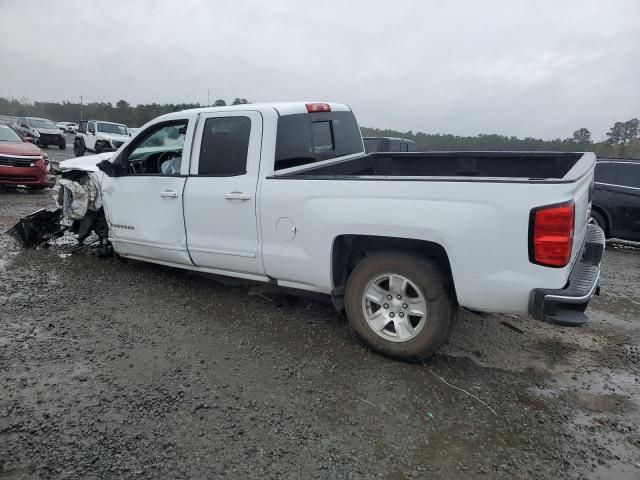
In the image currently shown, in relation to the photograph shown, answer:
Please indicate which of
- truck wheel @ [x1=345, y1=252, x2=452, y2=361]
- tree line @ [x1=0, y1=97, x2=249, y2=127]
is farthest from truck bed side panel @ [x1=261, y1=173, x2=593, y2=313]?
tree line @ [x1=0, y1=97, x2=249, y2=127]

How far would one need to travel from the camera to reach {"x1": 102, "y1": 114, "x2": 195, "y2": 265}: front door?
4.30 m

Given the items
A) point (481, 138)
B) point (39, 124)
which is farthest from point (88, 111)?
point (481, 138)

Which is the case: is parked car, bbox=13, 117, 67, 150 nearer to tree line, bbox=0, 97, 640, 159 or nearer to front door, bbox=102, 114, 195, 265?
tree line, bbox=0, 97, 640, 159

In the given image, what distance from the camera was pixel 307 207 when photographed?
135 inches

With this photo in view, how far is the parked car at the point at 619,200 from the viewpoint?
23.7 feet

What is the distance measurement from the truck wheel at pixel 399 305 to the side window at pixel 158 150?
2.21 meters

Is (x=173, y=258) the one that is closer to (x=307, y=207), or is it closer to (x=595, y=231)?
(x=307, y=207)

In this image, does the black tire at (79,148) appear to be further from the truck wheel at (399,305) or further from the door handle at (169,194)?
the truck wheel at (399,305)

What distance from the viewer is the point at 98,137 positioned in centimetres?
2159

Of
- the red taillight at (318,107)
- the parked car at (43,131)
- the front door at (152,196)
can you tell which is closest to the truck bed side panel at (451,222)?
the red taillight at (318,107)

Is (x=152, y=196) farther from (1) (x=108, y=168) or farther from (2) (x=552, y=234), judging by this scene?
(2) (x=552, y=234)

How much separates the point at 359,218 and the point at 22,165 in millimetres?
9654

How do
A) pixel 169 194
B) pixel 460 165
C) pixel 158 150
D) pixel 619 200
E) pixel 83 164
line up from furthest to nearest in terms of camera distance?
pixel 619 200, pixel 83 164, pixel 158 150, pixel 460 165, pixel 169 194

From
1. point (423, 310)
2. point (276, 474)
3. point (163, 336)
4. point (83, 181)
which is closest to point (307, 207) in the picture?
point (423, 310)
